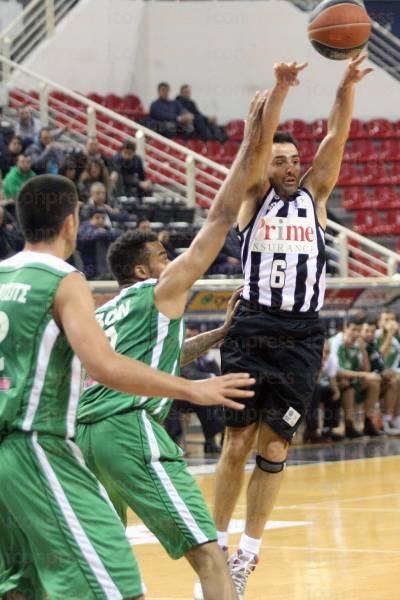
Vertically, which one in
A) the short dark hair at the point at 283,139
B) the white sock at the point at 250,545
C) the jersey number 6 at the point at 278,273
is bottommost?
the white sock at the point at 250,545

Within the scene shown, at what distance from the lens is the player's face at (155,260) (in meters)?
5.41

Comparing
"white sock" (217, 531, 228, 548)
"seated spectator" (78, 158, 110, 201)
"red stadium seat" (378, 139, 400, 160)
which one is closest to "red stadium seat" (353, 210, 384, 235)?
"red stadium seat" (378, 139, 400, 160)

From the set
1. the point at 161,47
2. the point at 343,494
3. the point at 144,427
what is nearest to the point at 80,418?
the point at 144,427

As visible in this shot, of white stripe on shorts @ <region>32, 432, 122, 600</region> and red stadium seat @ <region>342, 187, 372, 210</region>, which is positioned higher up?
red stadium seat @ <region>342, 187, 372, 210</region>

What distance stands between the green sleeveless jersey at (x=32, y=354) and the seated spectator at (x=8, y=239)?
9.57 metres

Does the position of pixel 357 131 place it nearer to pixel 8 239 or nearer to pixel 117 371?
pixel 8 239

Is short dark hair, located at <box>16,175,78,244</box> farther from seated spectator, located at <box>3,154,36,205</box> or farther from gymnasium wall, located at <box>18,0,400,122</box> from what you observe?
gymnasium wall, located at <box>18,0,400,122</box>

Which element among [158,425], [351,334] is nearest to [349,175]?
[351,334]

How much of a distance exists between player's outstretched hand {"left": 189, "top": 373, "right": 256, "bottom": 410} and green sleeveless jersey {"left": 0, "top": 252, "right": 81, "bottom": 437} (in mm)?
428

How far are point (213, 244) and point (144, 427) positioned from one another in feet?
2.59

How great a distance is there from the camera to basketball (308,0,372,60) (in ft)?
23.8

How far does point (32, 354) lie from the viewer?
406 cm

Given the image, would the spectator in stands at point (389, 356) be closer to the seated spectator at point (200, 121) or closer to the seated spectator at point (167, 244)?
the seated spectator at point (167, 244)

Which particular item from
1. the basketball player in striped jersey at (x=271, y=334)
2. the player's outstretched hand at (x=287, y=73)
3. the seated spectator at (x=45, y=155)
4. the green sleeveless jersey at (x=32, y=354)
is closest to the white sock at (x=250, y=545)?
the basketball player in striped jersey at (x=271, y=334)
